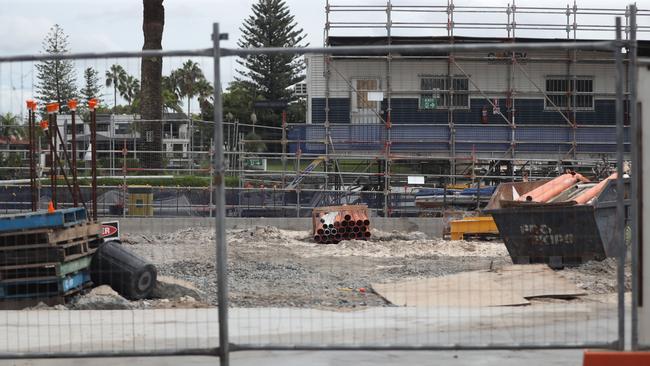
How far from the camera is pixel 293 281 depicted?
14.5 m

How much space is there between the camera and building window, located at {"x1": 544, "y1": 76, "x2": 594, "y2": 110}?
32.3 m

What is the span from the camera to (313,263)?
59.1 ft

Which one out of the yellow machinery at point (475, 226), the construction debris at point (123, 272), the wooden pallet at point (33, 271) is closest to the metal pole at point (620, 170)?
the construction debris at point (123, 272)

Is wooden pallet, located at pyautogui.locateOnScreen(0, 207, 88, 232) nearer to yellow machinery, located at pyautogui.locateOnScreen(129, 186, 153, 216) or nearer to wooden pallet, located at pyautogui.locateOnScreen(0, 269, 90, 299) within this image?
wooden pallet, located at pyautogui.locateOnScreen(0, 269, 90, 299)

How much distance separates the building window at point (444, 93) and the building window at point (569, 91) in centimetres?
290

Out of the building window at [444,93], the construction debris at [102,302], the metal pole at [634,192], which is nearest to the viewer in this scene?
the metal pole at [634,192]

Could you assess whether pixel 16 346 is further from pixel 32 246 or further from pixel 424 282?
pixel 424 282

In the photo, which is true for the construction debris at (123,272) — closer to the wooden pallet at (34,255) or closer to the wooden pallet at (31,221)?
the wooden pallet at (34,255)

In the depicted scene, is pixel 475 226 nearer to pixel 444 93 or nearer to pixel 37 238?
pixel 444 93

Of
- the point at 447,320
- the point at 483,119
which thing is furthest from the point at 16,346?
the point at 483,119

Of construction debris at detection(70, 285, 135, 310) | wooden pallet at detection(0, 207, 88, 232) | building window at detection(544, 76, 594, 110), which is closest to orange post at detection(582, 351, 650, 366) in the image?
construction debris at detection(70, 285, 135, 310)

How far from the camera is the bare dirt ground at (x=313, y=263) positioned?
12.7 meters

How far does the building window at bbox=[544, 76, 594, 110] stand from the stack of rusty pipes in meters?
11.1

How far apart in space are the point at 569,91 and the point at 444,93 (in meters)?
4.21
